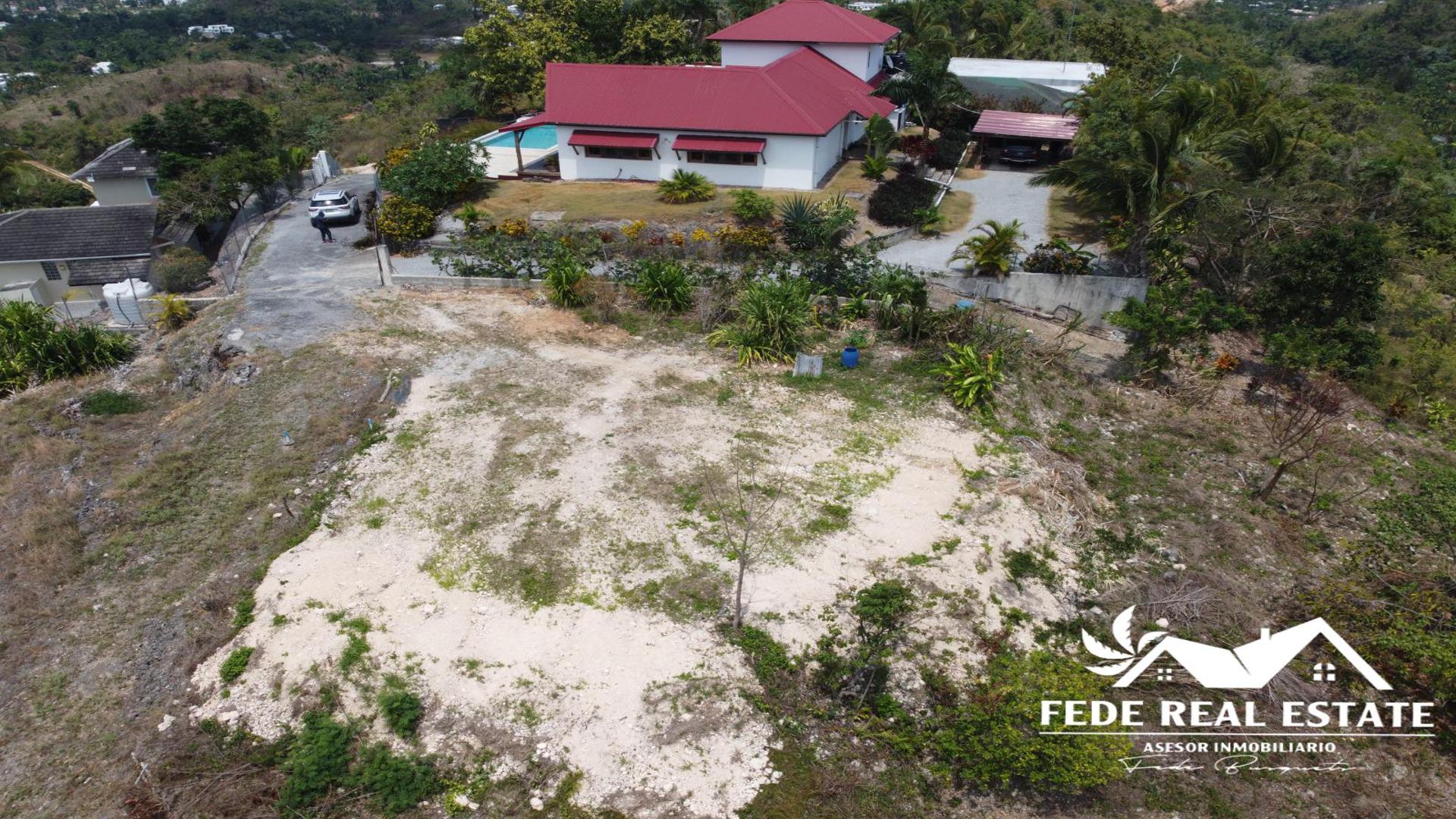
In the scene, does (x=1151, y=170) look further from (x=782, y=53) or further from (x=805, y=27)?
(x=805, y=27)

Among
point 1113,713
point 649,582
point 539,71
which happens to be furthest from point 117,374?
point 539,71

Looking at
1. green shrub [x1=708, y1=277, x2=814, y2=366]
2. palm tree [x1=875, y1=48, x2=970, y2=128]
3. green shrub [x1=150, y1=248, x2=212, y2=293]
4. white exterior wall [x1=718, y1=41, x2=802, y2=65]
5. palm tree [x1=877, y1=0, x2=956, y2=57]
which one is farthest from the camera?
palm tree [x1=877, y1=0, x2=956, y2=57]

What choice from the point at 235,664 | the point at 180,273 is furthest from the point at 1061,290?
the point at 180,273

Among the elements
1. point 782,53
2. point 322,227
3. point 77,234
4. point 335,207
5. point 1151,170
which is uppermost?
point 782,53

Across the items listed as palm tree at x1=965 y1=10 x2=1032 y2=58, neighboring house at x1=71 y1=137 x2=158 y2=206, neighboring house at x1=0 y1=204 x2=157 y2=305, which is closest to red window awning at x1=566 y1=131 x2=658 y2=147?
neighboring house at x1=0 y1=204 x2=157 y2=305

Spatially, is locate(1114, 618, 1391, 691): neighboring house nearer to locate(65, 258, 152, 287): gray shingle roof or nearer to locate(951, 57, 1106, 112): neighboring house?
locate(951, 57, 1106, 112): neighboring house

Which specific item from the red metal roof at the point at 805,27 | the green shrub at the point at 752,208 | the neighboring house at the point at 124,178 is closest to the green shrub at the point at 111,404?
the green shrub at the point at 752,208

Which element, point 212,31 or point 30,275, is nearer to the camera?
point 30,275
